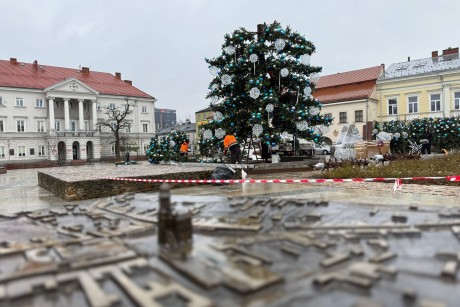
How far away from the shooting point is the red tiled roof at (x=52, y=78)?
167ft

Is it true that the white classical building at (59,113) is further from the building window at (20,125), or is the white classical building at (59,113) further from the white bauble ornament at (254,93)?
the white bauble ornament at (254,93)

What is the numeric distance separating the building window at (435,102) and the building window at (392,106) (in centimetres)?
371

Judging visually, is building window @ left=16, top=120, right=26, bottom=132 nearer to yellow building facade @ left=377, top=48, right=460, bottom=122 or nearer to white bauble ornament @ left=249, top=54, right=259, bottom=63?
white bauble ornament @ left=249, top=54, right=259, bottom=63

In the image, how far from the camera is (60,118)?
181ft

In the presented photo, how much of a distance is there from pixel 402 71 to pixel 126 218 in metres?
45.5

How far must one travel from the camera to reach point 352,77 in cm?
4650

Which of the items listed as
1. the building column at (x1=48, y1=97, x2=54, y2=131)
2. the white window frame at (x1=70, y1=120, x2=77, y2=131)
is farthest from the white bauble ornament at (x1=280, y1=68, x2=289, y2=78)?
the white window frame at (x1=70, y1=120, x2=77, y2=131)

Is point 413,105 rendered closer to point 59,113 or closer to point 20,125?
point 59,113

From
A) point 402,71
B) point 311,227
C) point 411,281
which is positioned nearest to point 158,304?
point 411,281

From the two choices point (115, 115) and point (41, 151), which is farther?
point (115, 115)

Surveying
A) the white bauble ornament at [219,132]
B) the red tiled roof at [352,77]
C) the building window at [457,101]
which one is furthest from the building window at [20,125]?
the building window at [457,101]

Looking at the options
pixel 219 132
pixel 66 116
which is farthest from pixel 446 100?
pixel 66 116

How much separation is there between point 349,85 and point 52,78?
41.7 metres

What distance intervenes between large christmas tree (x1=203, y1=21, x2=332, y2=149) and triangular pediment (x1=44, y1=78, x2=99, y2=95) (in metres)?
40.4
